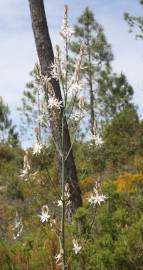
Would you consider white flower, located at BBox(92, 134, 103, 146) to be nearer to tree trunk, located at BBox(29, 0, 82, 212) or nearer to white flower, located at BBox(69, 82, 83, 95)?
white flower, located at BBox(69, 82, 83, 95)

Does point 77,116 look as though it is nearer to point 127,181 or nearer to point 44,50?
point 44,50

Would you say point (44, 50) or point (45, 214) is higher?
point (44, 50)

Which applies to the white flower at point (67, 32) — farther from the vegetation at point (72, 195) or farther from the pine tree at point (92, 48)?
the pine tree at point (92, 48)

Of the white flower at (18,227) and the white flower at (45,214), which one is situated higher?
the white flower at (18,227)

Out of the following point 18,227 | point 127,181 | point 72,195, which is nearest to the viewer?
point 72,195

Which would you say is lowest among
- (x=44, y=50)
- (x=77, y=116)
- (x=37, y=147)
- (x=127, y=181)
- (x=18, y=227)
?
(x=37, y=147)

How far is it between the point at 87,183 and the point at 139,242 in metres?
9.12

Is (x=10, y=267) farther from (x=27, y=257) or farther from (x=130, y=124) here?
(x=130, y=124)

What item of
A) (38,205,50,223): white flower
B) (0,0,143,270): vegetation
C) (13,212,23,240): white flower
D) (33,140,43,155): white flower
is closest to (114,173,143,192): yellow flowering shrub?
(0,0,143,270): vegetation

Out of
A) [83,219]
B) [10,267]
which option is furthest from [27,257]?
[83,219]

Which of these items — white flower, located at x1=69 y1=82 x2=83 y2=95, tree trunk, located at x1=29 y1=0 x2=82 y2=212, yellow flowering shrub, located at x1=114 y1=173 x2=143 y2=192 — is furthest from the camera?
yellow flowering shrub, located at x1=114 y1=173 x2=143 y2=192

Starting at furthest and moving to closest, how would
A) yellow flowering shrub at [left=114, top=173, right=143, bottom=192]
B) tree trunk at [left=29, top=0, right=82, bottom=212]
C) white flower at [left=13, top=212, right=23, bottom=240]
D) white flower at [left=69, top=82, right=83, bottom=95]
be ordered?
yellow flowering shrub at [left=114, top=173, right=143, bottom=192] < tree trunk at [left=29, top=0, right=82, bottom=212] < white flower at [left=13, top=212, right=23, bottom=240] < white flower at [left=69, top=82, right=83, bottom=95]

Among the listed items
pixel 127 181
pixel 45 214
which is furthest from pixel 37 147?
pixel 127 181

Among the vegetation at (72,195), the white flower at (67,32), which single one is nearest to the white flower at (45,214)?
the vegetation at (72,195)
